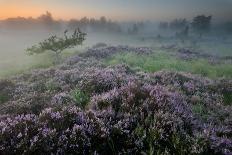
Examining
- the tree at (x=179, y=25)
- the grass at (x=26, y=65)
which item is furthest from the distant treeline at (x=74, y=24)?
the grass at (x=26, y=65)

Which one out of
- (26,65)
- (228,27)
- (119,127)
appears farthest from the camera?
(228,27)

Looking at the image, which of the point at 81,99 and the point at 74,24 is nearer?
the point at 81,99

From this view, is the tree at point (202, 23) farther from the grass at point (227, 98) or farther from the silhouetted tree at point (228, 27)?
the grass at point (227, 98)

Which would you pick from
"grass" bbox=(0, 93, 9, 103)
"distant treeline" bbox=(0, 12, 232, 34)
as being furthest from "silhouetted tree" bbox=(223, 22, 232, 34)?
"grass" bbox=(0, 93, 9, 103)

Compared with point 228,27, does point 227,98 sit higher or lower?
higher

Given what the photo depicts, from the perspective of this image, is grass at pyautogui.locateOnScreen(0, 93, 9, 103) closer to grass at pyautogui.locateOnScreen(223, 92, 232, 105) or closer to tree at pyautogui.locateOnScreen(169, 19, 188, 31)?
grass at pyautogui.locateOnScreen(223, 92, 232, 105)

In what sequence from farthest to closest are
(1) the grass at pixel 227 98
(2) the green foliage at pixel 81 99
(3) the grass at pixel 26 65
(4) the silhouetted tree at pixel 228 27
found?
(4) the silhouetted tree at pixel 228 27, (3) the grass at pixel 26 65, (1) the grass at pixel 227 98, (2) the green foliage at pixel 81 99

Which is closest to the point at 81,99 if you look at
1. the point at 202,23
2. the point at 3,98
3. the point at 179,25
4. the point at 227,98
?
the point at 3,98

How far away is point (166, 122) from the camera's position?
21.8ft

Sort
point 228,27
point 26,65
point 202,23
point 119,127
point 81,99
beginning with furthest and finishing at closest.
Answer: point 228,27, point 202,23, point 26,65, point 81,99, point 119,127

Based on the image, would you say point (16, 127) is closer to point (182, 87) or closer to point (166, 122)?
point (166, 122)

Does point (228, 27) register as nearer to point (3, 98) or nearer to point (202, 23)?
point (202, 23)

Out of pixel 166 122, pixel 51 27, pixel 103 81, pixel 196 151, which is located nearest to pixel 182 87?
pixel 103 81

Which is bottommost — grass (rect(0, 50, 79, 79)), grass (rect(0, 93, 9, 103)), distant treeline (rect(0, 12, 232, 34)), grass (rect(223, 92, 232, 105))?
distant treeline (rect(0, 12, 232, 34))
